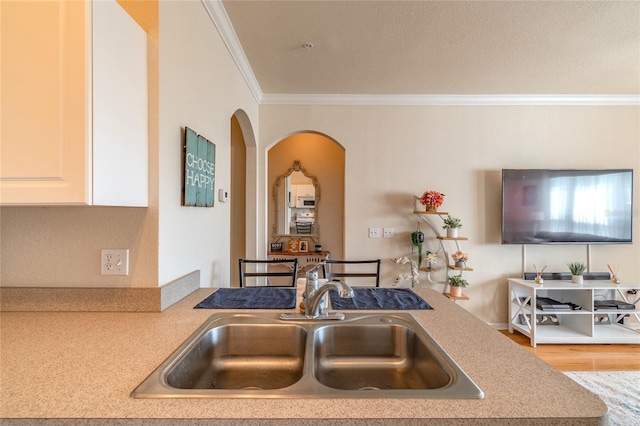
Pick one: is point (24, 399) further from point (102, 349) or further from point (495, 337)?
point (495, 337)

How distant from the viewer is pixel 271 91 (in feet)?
10.8

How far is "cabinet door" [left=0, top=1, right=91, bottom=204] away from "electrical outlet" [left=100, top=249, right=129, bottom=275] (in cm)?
40

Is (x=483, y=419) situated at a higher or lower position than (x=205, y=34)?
lower

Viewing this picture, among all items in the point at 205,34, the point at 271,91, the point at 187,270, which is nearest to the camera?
the point at 187,270

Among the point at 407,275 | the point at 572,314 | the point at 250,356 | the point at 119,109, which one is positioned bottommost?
the point at 572,314

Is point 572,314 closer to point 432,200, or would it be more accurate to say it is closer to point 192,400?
point 432,200

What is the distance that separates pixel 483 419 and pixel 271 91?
329 centimetres

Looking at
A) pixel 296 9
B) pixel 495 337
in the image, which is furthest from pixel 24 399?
pixel 296 9

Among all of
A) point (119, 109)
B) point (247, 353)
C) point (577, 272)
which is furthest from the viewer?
point (577, 272)

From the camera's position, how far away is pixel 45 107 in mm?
924

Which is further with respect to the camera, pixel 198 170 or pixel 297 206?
pixel 297 206

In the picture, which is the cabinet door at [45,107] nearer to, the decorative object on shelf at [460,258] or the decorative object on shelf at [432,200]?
the decorative object on shelf at [432,200]

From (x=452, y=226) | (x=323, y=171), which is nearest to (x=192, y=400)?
(x=452, y=226)

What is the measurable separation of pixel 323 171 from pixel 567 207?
2.86 m
